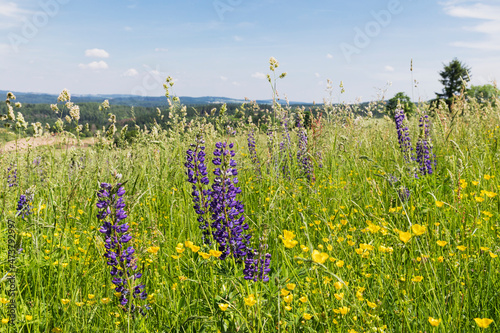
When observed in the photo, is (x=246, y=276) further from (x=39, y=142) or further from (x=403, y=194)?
(x=39, y=142)

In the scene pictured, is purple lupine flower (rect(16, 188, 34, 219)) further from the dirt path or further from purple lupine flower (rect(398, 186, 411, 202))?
purple lupine flower (rect(398, 186, 411, 202))

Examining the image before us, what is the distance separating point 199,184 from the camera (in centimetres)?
237

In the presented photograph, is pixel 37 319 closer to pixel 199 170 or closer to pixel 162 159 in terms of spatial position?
pixel 199 170

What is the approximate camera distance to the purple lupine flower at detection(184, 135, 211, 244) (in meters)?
2.18

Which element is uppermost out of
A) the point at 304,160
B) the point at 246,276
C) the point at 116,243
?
the point at 304,160

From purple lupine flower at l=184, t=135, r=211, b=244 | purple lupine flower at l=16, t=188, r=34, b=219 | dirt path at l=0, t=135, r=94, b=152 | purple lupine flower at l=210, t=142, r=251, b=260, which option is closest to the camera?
purple lupine flower at l=210, t=142, r=251, b=260

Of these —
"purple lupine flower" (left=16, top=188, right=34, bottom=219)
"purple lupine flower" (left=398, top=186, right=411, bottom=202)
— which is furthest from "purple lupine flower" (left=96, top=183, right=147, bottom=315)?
"purple lupine flower" (left=398, top=186, right=411, bottom=202)

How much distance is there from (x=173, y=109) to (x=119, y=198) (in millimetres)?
2830

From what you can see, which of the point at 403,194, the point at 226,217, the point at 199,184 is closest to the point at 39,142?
the point at 199,184

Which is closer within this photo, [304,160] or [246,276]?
[246,276]

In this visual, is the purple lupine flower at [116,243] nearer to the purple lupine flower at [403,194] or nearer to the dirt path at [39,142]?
the purple lupine flower at [403,194]

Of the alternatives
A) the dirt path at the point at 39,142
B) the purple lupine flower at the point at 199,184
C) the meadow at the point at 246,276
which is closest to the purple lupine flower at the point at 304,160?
the meadow at the point at 246,276

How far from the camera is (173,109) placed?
4539 millimetres

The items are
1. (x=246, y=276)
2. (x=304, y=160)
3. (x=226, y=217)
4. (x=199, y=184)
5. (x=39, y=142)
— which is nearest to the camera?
(x=246, y=276)
